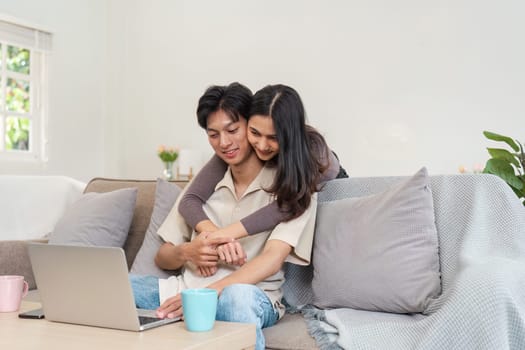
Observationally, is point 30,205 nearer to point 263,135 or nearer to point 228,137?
point 228,137

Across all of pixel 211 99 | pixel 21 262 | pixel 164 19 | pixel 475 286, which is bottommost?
pixel 21 262

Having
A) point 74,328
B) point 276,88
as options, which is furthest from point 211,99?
point 74,328

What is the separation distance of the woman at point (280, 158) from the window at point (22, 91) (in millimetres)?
3969

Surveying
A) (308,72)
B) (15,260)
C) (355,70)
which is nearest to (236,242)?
(15,260)

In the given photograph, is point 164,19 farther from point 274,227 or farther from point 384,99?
point 274,227

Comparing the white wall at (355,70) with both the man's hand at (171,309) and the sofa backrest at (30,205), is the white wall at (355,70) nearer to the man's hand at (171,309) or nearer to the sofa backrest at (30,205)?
the sofa backrest at (30,205)

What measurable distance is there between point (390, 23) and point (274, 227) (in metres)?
3.43

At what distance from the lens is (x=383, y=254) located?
5.65ft

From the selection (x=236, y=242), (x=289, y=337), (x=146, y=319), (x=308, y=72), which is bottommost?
(x=289, y=337)

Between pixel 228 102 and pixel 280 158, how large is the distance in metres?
0.24

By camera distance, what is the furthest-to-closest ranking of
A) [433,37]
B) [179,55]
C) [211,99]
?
[179,55] < [433,37] < [211,99]

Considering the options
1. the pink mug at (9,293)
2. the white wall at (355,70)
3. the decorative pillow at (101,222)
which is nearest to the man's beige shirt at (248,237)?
the decorative pillow at (101,222)

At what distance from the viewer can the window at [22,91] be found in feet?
17.6

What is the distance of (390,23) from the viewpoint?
16.0ft
